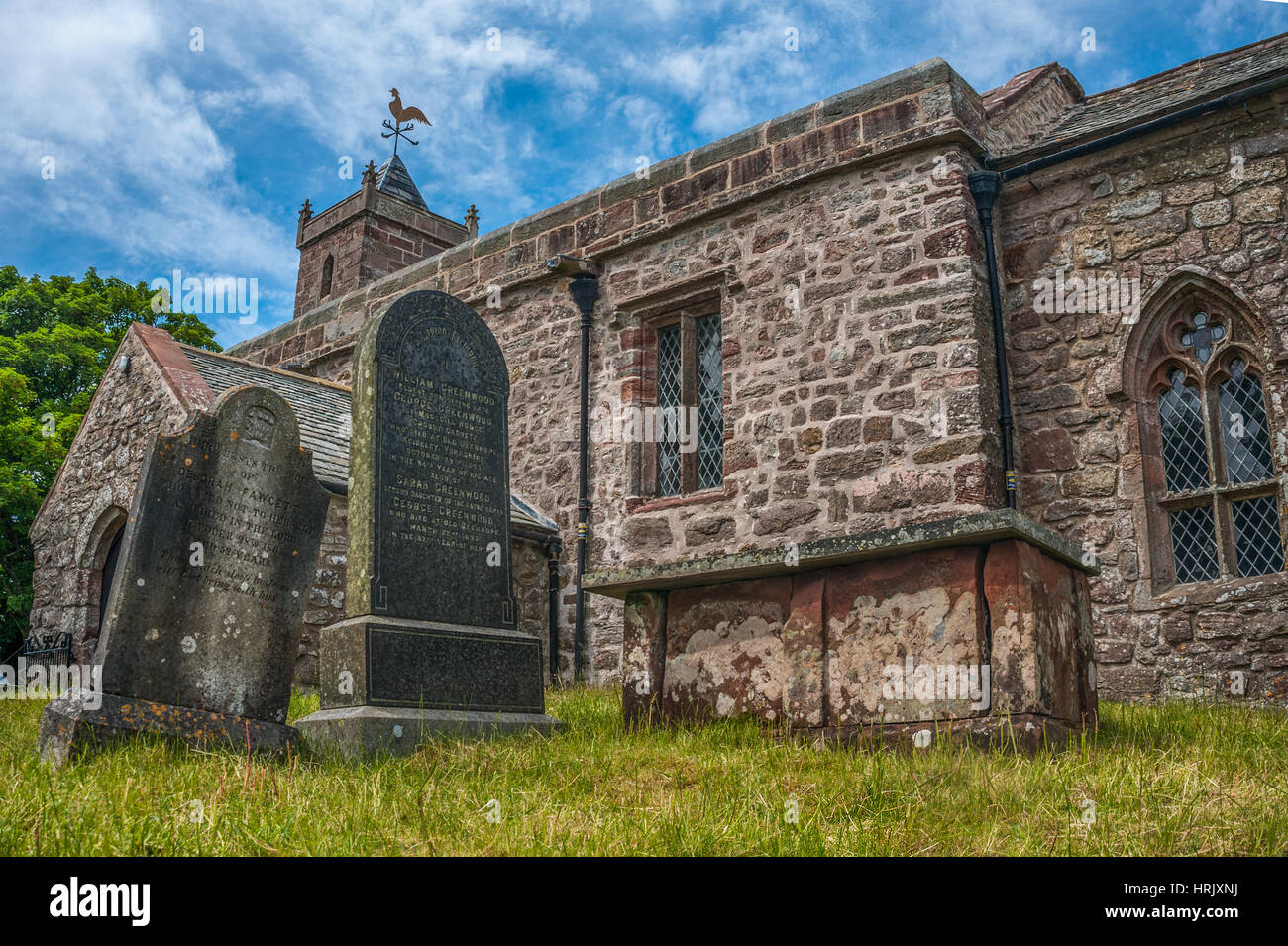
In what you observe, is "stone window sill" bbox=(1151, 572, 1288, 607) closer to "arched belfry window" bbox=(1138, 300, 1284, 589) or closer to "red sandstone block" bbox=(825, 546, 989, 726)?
"arched belfry window" bbox=(1138, 300, 1284, 589)

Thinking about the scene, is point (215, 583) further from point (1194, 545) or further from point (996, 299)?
point (1194, 545)

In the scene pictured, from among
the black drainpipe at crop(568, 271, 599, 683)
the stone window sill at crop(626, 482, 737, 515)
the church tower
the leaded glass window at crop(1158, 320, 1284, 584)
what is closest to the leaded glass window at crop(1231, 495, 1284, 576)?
the leaded glass window at crop(1158, 320, 1284, 584)

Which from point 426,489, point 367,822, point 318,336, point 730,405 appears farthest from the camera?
point 318,336

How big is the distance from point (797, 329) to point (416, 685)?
5585 mm

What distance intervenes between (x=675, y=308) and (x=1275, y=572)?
19.6ft

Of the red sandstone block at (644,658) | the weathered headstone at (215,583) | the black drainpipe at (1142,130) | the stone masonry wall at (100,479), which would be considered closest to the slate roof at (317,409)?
the stone masonry wall at (100,479)

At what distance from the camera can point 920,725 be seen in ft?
15.5

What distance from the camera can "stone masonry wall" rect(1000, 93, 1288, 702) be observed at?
7914mm

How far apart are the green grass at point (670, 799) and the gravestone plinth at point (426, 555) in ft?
2.23

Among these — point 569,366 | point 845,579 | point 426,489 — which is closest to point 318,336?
point 569,366

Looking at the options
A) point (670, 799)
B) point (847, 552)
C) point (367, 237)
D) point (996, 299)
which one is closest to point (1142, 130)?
A: point (996, 299)

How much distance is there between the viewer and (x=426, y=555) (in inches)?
247
